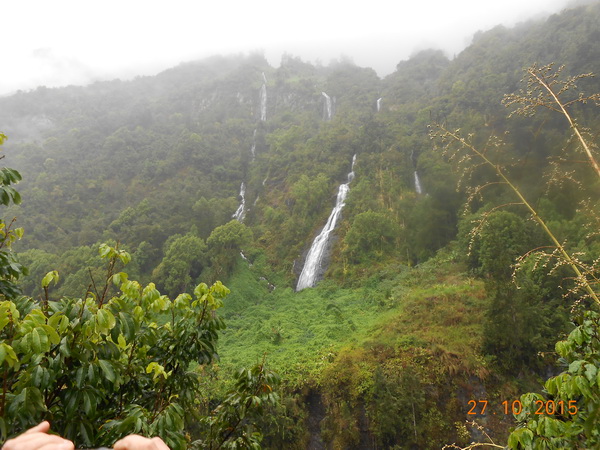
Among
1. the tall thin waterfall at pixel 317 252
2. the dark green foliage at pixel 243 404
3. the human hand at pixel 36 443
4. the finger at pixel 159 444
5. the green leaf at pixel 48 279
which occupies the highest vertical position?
the human hand at pixel 36 443

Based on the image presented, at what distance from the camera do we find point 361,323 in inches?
594

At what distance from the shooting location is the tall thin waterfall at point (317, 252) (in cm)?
2412

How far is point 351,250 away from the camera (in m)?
23.3

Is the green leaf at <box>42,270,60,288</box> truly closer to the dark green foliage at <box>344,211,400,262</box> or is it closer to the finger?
the finger

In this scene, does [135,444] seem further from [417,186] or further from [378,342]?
[417,186]

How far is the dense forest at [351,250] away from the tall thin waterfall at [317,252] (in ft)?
2.27

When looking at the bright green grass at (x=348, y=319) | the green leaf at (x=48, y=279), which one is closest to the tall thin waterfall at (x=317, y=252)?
the bright green grass at (x=348, y=319)

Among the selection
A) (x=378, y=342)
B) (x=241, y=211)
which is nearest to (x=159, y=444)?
(x=378, y=342)

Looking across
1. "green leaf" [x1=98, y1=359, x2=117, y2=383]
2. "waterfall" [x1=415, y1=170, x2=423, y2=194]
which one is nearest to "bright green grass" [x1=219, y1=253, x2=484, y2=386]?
"green leaf" [x1=98, y1=359, x2=117, y2=383]

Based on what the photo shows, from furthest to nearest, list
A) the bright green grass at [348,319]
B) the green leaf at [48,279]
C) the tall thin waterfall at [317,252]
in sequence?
the tall thin waterfall at [317,252] < the bright green grass at [348,319] < the green leaf at [48,279]

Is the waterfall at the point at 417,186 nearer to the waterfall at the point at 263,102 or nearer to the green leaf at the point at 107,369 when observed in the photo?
the green leaf at the point at 107,369

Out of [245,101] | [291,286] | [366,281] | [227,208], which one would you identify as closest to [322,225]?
[291,286]

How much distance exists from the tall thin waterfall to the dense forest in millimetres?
693

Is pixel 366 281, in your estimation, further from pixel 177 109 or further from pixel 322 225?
pixel 177 109
